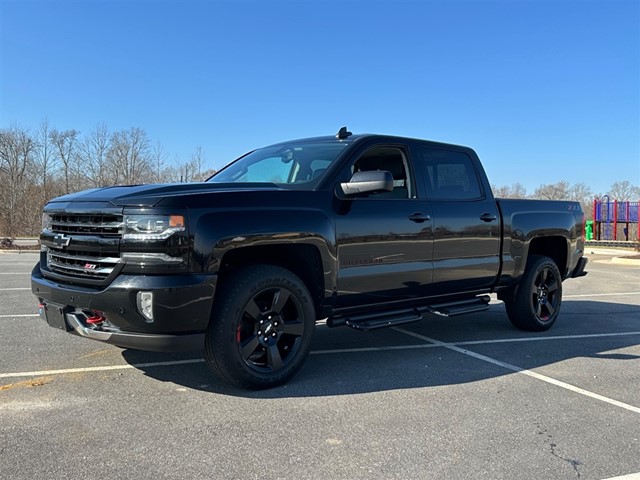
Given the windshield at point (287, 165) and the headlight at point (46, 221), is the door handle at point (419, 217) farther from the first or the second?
the headlight at point (46, 221)

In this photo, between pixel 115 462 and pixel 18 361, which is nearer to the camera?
pixel 115 462

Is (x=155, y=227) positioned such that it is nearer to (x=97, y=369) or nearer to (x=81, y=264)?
(x=81, y=264)

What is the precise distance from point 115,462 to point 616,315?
7.63 meters

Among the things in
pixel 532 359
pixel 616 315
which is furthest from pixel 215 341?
pixel 616 315

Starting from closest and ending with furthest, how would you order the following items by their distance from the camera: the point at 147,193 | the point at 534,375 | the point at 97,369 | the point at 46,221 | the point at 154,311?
the point at 154,311, the point at 147,193, the point at 46,221, the point at 97,369, the point at 534,375

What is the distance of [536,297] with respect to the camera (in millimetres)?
6699

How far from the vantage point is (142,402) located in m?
3.85

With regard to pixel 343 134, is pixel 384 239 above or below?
below

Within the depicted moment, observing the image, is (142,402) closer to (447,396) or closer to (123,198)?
(123,198)

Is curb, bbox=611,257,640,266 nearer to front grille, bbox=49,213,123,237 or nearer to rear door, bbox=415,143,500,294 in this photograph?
rear door, bbox=415,143,500,294

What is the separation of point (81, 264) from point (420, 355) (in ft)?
10.6

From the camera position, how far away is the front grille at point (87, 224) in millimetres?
3762

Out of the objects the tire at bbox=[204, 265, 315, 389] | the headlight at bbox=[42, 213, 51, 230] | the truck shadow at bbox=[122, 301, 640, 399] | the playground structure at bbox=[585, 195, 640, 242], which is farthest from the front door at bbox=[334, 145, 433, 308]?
the playground structure at bbox=[585, 195, 640, 242]

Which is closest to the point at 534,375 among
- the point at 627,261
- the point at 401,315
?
the point at 401,315
